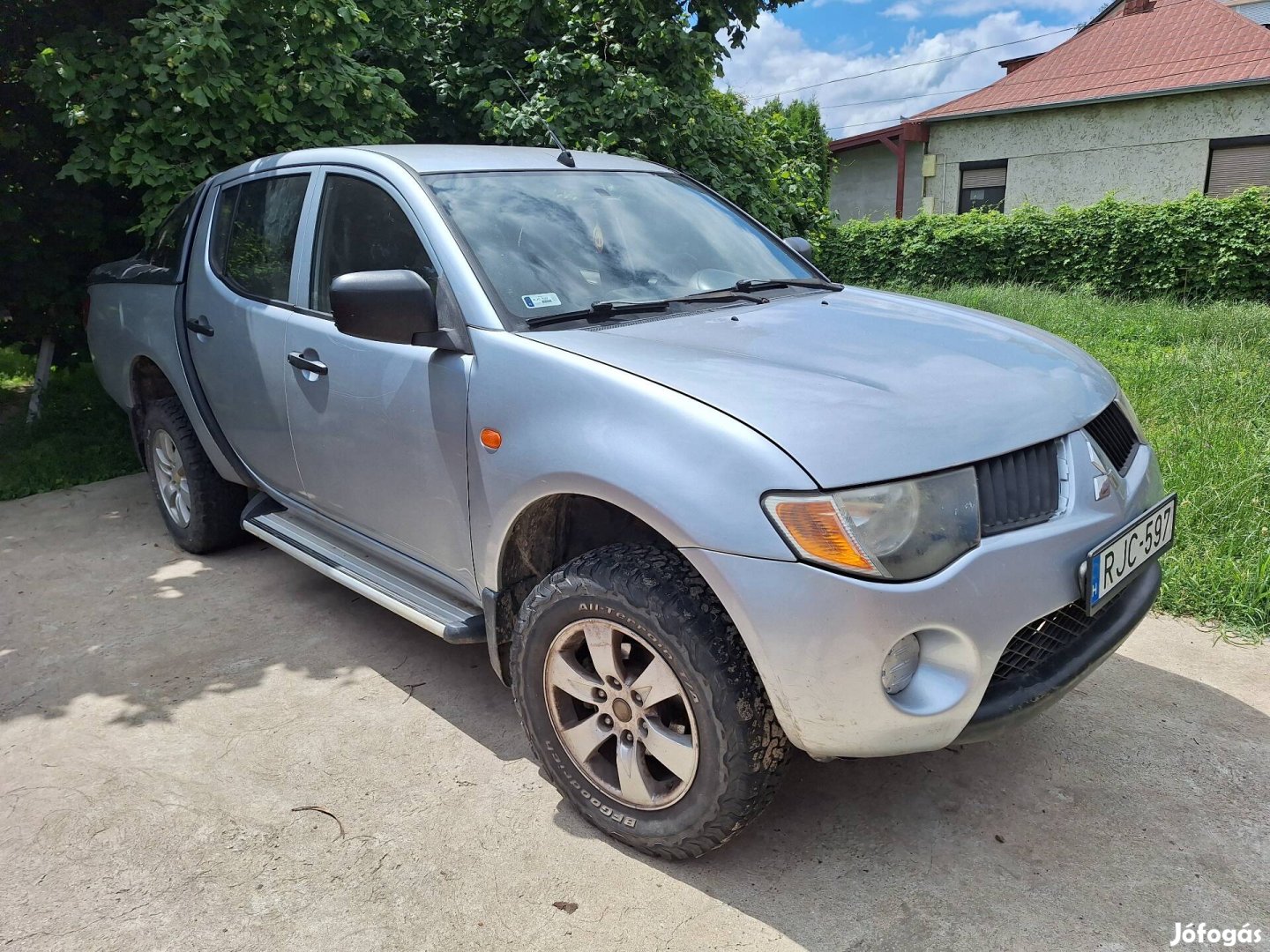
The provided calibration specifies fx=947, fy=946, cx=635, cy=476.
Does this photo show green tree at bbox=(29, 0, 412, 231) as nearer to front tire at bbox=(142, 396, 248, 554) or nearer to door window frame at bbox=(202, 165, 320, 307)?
door window frame at bbox=(202, 165, 320, 307)

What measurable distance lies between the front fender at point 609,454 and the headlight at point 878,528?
0.04 meters

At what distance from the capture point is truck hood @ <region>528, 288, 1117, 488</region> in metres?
2.04

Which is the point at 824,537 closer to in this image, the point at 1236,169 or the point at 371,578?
the point at 371,578

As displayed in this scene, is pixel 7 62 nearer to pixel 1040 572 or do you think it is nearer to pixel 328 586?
pixel 328 586

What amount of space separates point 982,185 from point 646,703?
769 inches

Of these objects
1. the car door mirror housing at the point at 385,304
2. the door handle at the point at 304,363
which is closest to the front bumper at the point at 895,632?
the car door mirror housing at the point at 385,304

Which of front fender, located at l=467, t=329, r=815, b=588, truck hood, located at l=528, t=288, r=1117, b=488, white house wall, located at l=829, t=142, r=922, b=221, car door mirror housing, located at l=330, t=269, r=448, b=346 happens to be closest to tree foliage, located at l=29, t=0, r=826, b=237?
car door mirror housing, located at l=330, t=269, r=448, b=346

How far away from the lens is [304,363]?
329 centimetres

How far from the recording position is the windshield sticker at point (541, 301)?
2740mm

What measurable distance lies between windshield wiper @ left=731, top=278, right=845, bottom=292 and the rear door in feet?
5.40

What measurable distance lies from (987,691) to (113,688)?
3005 millimetres

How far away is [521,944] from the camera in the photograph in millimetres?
2203

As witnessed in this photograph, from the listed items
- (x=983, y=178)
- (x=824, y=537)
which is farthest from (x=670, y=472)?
(x=983, y=178)

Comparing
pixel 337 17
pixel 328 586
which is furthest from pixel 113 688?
pixel 337 17
